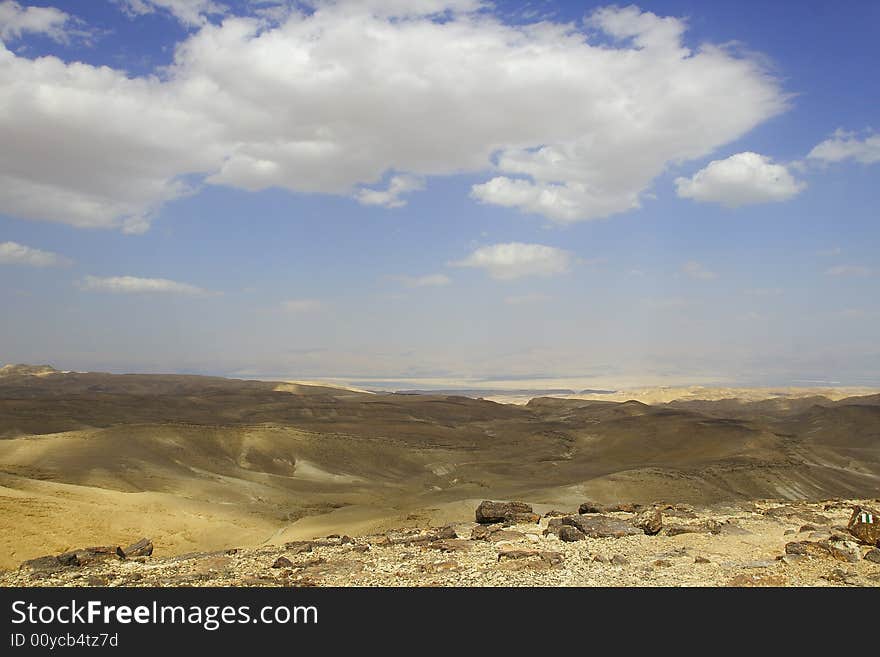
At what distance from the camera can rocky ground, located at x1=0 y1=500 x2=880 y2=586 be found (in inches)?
379

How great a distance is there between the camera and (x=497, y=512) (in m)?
16.2

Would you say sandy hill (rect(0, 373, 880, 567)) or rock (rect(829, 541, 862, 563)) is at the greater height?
rock (rect(829, 541, 862, 563))

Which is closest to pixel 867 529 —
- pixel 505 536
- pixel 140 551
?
pixel 505 536

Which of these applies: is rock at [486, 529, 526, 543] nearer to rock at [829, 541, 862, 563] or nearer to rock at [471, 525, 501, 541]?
rock at [471, 525, 501, 541]

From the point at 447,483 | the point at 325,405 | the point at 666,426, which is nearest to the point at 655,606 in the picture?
the point at 447,483

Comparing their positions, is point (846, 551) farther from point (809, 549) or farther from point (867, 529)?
point (867, 529)

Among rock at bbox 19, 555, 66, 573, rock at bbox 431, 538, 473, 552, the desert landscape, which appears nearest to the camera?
the desert landscape

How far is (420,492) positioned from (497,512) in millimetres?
16844

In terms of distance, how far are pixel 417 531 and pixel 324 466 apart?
2439cm

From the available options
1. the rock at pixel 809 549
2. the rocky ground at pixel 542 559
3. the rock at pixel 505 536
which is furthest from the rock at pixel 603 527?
the rock at pixel 809 549

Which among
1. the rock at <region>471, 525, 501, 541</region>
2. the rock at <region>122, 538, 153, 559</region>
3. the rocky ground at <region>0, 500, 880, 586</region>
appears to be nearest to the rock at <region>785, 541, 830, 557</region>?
the rocky ground at <region>0, 500, 880, 586</region>

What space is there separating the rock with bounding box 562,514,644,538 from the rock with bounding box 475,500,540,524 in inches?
78.2

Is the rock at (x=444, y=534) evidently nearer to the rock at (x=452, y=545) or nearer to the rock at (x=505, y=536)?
the rock at (x=452, y=545)

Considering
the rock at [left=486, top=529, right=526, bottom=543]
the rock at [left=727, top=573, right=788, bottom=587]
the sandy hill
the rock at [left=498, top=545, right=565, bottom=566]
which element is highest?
the rock at [left=727, top=573, right=788, bottom=587]
